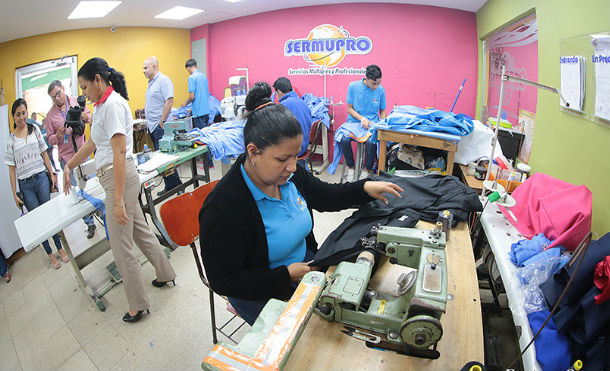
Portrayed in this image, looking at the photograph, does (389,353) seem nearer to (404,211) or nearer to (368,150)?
(404,211)

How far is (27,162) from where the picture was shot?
2871 millimetres

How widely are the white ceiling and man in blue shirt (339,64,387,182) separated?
1427 mm

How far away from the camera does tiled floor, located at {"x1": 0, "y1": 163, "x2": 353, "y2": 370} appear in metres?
2.07

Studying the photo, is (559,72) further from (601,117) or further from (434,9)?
(434,9)

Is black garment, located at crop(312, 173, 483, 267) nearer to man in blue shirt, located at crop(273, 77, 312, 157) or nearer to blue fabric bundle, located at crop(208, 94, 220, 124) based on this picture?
man in blue shirt, located at crop(273, 77, 312, 157)

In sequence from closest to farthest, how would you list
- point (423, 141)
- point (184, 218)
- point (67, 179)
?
point (184, 218) → point (67, 179) → point (423, 141)

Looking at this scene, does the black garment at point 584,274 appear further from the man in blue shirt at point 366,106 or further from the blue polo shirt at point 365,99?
the blue polo shirt at point 365,99

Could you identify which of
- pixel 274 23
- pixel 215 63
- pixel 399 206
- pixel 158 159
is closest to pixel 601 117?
pixel 399 206

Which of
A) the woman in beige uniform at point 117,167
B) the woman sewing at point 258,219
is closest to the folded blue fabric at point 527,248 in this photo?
the woman sewing at point 258,219

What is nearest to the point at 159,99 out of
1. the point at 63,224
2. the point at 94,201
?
the point at 94,201

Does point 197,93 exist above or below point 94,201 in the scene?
above

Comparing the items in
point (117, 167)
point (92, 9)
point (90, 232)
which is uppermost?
point (92, 9)

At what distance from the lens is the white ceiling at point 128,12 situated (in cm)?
324

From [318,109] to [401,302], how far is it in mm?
4360
